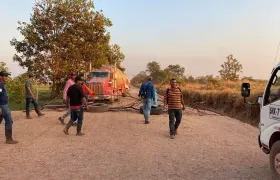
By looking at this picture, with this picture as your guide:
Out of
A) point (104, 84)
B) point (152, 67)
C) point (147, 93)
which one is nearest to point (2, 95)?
point (147, 93)

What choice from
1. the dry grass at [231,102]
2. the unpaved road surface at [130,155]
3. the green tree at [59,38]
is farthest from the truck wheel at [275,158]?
the green tree at [59,38]

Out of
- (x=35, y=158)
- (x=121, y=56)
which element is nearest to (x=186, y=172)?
(x=35, y=158)

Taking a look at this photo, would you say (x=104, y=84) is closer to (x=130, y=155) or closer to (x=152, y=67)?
(x=130, y=155)

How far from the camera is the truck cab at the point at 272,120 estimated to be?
5720 millimetres

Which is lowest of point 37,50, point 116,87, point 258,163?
point 258,163

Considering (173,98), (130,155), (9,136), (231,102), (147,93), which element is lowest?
(130,155)

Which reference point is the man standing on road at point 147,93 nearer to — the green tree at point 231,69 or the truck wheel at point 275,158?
the truck wheel at point 275,158

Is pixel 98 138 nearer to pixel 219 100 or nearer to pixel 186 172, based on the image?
pixel 186 172

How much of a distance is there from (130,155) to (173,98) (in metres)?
3.19

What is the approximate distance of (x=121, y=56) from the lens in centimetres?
6094

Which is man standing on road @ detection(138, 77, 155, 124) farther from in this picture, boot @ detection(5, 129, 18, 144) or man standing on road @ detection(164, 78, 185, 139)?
boot @ detection(5, 129, 18, 144)

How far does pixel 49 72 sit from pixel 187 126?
17545 millimetres

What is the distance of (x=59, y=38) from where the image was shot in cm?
2738

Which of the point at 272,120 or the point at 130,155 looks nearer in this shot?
the point at 272,120
